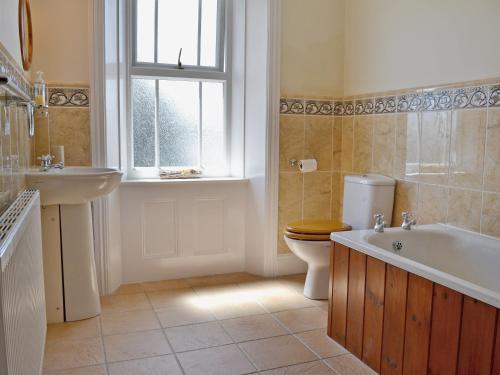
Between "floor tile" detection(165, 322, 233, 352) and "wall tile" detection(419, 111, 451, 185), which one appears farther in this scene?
"wall tile" detection(419, 111, 451, 185)

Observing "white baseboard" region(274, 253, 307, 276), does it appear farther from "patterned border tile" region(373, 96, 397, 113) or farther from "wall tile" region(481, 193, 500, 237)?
"wall tile" region(481, 193, 500, 237)

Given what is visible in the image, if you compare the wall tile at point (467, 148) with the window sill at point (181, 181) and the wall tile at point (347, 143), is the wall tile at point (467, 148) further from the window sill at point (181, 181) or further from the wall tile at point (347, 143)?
the window sill at point (181, 181)

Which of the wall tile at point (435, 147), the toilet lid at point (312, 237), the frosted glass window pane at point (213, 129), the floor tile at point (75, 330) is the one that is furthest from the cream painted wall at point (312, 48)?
the floor tile at point (75, 330)

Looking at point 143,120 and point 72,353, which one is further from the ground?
point 143,120

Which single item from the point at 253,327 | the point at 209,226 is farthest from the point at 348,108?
the point at 253,327

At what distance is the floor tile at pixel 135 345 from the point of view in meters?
2.34

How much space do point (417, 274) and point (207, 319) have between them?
1324 millimetres

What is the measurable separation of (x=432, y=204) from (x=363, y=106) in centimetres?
93

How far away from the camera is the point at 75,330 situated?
261 cm

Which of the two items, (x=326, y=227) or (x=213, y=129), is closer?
(x=326, y=227)

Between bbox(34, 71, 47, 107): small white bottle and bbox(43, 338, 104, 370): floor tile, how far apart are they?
129 cm

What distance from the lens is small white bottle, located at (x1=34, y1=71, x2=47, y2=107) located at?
8.76ft

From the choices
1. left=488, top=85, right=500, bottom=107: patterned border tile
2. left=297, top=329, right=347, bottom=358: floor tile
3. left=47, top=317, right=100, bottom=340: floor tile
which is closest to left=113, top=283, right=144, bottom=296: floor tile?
left=47, top=317, right=100, bottom=340: floor tile

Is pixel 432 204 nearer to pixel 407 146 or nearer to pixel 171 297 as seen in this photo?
pixel 407 146
